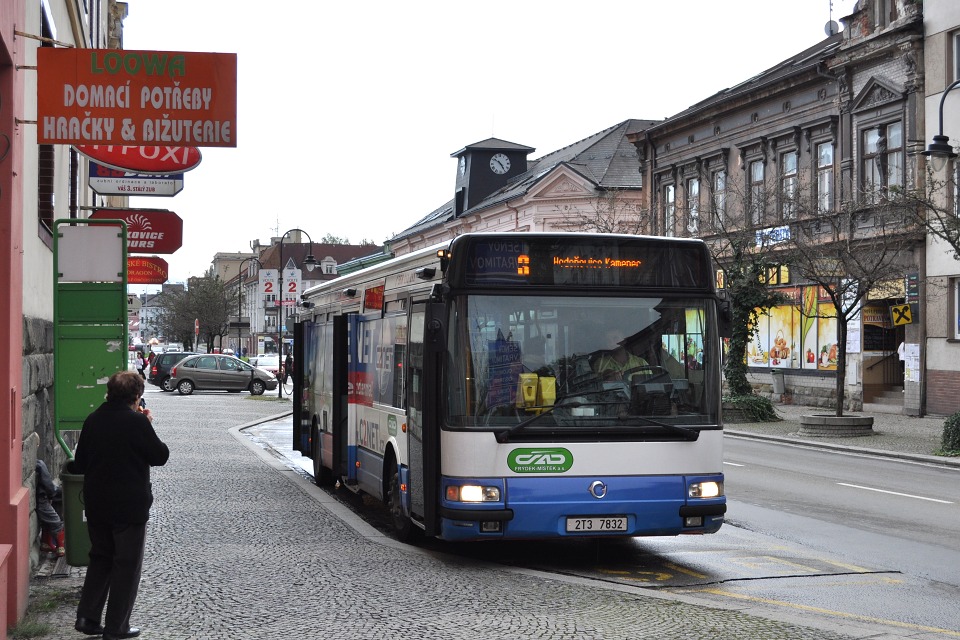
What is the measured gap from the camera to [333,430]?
1538cm

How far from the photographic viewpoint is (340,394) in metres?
14.8

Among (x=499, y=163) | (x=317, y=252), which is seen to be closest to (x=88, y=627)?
(x=499, y=163)

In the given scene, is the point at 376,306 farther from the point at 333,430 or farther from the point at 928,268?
the point at 928,268

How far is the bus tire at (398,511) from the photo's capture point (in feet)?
37.5

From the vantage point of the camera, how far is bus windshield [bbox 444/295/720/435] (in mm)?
9883

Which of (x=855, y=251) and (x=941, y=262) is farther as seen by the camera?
(x=941, y=262)

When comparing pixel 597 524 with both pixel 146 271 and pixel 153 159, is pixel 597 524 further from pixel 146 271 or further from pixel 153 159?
pixel 146 271

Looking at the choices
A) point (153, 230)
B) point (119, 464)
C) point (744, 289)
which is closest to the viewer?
point (119, 464)

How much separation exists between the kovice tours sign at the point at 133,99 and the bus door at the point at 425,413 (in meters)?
2.98

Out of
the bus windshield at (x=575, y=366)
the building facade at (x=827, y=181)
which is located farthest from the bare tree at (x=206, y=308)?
the bus windshield at (x=575, y=366)

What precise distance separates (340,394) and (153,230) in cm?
433

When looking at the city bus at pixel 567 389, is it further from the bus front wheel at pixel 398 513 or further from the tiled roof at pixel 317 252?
the tiled roof at pixel 317 252

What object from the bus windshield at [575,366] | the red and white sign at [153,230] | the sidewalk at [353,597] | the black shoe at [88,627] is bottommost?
the sidewalk at [353,597]

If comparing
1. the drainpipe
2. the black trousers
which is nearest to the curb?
the drainpipe
